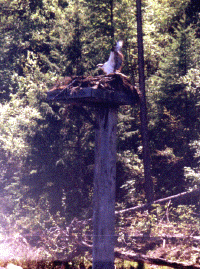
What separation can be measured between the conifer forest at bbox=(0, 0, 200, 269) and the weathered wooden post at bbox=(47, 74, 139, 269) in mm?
1587

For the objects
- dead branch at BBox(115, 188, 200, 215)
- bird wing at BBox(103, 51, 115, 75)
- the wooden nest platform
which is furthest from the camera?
dead branch at BBox(115, 188, 200, 215)

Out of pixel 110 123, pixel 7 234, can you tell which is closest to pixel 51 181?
pixel 7 234

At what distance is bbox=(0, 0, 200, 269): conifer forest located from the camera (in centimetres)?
703

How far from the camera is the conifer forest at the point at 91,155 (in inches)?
277

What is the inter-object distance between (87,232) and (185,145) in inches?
136

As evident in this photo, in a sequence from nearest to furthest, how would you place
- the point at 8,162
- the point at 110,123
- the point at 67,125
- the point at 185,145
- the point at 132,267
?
1. the point at 110,123
2. the point at 132,267
3. the point at 67,125
4. the point at 185,145
5. the point at 8,162

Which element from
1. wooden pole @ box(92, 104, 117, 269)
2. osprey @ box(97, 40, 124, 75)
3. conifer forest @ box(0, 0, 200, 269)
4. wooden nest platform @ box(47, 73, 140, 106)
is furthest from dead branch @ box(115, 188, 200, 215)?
osprey @ box(97, 40, 124, 75)

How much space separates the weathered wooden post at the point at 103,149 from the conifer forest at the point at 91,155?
62.5 inches

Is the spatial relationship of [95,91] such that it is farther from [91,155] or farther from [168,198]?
[91,155]

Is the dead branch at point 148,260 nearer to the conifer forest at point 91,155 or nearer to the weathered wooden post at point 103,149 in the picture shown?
the conifer forest at point 91,155

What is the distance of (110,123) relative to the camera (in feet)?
15.2

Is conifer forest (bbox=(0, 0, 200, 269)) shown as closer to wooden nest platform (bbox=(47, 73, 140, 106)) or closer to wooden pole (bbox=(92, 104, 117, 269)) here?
wooden pole (bbox=(92, 104, 117, 269))

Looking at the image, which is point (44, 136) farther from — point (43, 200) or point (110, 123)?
point (110, 123)

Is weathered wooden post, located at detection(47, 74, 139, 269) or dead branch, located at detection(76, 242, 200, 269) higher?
weathered wooden post, located at detection(47, 74, 139, 269)
